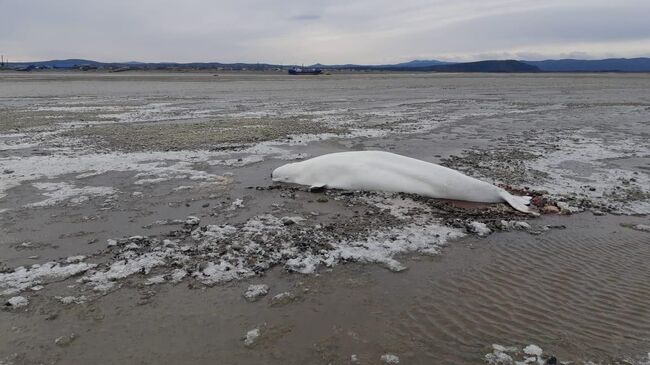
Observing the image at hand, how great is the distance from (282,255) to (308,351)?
224 cm

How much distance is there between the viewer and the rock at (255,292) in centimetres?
544

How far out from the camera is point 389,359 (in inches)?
170

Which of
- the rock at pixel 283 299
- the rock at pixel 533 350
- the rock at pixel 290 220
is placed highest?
the rock at pixel 290 220

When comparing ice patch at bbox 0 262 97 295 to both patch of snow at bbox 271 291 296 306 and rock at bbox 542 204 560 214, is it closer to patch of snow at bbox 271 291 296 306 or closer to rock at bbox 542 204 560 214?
patch of snow at bbox 271 291 296 306

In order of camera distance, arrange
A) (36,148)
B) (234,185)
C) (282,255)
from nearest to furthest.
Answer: (282,255) → (234,185) → (36,148)

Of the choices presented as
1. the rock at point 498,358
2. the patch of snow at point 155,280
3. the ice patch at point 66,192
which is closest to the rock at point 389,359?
the rock at point 498,358

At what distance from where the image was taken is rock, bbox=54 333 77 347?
4.52m

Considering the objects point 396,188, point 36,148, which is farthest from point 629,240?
point 36,148

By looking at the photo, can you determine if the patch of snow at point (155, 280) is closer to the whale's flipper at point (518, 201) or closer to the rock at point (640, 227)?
the whale's flipper at point (518, 201)

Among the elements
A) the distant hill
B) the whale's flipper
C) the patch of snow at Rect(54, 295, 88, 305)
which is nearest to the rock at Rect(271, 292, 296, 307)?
the patch of snow at Rect(54, 295, 88, 305)

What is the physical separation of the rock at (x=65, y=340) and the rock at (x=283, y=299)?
2.01 m

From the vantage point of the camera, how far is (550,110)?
1089 inches

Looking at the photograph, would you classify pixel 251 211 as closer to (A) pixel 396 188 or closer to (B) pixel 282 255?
(B) pixel 282 255

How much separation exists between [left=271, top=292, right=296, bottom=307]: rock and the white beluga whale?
440 centimetres
